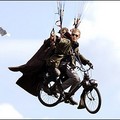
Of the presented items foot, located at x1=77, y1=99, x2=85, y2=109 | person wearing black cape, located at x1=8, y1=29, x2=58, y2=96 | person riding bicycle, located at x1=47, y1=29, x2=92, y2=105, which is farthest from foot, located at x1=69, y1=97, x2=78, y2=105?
person wearing black cape, located at x1=8, y1=29, x2=58, y2=96

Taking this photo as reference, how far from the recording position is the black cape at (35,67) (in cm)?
2677

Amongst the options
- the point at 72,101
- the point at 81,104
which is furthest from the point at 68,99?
the point at 81,104

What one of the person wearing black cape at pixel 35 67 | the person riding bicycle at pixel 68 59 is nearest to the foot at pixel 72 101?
the person riding bicycle at pixel 68 59

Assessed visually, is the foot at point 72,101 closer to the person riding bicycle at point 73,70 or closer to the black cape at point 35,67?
the person riding bicycle at point 73,70

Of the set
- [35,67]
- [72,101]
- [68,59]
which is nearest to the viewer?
[68,59]

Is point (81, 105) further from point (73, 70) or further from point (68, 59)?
point (68, 59)

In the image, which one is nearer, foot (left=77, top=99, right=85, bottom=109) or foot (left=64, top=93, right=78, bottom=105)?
foot (left=64, top=93, right=78, bottom=105)

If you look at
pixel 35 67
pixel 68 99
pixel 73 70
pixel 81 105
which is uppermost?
pixel 35 67

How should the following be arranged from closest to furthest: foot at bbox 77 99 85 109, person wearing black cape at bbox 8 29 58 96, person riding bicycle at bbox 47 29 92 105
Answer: person riding bicycle at bbox 47 29 92 105 < foot at bbox 77 99 85 109 < person wearing black cape at bbox 8 29 58 96

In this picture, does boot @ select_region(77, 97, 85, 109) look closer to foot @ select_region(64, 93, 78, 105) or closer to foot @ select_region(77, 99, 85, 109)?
foot @ select_region(77, 99, 85, 109)

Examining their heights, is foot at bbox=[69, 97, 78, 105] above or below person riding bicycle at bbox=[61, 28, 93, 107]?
below

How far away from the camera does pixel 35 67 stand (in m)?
26.9

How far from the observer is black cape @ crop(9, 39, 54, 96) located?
1054 inches

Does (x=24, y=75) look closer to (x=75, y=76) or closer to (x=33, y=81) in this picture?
(x=33, y=81)
